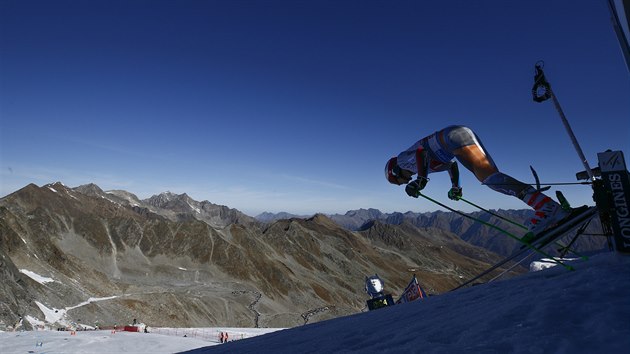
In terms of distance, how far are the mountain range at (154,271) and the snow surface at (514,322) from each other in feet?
201

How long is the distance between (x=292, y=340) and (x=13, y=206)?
470ft

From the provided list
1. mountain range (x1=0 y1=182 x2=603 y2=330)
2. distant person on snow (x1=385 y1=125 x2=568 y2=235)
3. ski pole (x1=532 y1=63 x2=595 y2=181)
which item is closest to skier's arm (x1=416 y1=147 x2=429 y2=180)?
distant person on snow (x1=385 y1=125 x2=568 y2=235)

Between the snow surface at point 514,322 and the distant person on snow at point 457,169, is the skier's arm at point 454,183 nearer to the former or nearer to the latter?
the distant person on snow at point 457,169

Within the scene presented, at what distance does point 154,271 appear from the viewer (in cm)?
11681

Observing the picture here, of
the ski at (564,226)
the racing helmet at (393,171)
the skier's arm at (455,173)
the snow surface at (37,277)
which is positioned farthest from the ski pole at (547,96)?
the snow surface at (37,277)

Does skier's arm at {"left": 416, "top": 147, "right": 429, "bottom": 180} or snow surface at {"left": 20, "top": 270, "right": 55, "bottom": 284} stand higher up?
skier's arm at {"left": 416, "top": 147, "right": 429, "bottom": 180}

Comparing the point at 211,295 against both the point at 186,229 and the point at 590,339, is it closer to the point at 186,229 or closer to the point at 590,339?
the point at 186,229

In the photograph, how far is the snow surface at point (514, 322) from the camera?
3.94 meters

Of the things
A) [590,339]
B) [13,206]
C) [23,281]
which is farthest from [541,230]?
[13,206]

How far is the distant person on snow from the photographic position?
7840 millimetres

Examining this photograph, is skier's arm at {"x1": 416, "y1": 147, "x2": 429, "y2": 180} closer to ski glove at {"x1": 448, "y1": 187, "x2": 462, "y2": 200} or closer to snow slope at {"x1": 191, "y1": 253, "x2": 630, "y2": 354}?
ski glove at {"x1": 448, "y1": 187, "x2": 462, "y2": 200}

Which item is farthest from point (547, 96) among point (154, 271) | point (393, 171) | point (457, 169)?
point (154, 271)

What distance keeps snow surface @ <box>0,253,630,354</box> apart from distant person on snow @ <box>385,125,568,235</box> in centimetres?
127

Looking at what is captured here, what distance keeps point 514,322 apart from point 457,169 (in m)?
5.76
